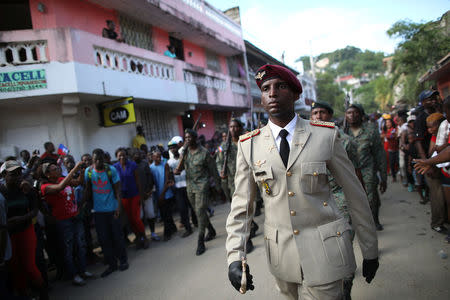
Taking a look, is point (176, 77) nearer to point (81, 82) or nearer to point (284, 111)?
point (81, 82)

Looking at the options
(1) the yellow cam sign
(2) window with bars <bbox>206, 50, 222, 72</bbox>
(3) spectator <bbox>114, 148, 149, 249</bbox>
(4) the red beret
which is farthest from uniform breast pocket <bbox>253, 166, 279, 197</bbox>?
(2) window with bars <bbox>206, 50, 222, 72</bbox>

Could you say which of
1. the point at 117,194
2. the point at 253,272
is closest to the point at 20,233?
the point at 117,194

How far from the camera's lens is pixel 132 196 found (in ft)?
18.6

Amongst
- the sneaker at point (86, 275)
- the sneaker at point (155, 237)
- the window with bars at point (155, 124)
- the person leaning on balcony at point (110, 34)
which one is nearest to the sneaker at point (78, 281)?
the sneaker at point (86, 275)

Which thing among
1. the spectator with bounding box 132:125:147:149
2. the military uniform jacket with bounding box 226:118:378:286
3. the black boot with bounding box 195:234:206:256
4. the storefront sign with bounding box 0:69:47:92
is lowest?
the black boot with bounding box 195:234:206:256

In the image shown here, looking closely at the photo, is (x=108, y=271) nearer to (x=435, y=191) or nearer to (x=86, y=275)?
(x=86, y=275)

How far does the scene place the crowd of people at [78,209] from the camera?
3586 millimetres

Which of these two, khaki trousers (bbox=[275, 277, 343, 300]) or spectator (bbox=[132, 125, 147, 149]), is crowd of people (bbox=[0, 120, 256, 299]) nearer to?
khaki trousers (bbox=[275, 277, 343, 300])

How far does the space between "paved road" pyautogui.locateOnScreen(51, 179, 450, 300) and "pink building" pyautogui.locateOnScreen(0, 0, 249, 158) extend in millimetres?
4245

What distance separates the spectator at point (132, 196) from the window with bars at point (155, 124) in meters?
4.88

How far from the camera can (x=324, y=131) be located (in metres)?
1.79

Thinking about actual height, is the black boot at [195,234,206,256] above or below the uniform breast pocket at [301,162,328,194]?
below

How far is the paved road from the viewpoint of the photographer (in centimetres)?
311

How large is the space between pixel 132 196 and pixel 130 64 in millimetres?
4740
